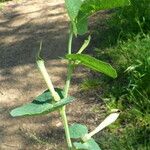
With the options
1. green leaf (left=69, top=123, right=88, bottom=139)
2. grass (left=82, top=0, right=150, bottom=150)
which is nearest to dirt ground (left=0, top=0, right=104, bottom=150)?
grass (left=82, top=0, right=150, bottom=150)

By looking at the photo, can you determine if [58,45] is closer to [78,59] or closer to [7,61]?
[7,61]

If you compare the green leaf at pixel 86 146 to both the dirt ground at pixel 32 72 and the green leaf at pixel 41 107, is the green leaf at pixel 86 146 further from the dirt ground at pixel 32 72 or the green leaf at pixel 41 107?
the dirt ground at pixel 32 72

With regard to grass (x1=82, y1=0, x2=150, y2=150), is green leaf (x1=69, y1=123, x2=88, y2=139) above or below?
above

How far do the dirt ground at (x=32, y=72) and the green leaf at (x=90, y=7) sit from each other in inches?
80.7

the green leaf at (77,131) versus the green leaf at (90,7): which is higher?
the green leaf at (90,7)

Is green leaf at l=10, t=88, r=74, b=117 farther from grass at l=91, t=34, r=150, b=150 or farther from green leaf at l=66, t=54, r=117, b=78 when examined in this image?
grass at l=91, t=34, r=150, b=150

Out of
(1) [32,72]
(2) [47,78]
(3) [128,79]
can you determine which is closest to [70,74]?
(2) [47,78]

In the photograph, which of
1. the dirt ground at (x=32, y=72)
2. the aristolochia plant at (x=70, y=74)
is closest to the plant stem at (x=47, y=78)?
the aristolochia plant at (x=70, y=74)

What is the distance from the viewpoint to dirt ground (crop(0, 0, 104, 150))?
3.07 meters

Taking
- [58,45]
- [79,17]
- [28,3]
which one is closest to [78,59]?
[79,17]

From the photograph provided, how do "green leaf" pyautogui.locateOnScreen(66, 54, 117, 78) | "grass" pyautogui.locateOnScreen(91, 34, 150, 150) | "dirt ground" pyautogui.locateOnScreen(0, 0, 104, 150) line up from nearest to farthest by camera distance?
1. "green leaf" pyautogui.locateOnScreen(66, 54, 117, 78)
2. "grass" pyautogui.locateOnScreen(91, 34, 150, 150)
3. "dirt ground" pyautogui.locateOnScreen(0, 0, 104, 150)

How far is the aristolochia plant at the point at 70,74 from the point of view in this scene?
1.15 feet

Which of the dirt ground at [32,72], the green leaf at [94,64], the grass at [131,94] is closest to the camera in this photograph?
the green leaf at [94,64]

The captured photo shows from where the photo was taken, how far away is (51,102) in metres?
0.37
